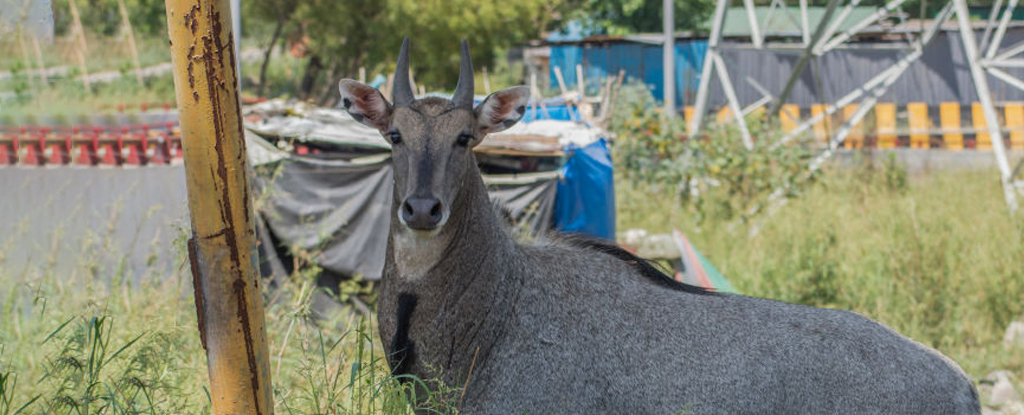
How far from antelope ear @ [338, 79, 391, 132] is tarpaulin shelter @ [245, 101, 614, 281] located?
229 inches

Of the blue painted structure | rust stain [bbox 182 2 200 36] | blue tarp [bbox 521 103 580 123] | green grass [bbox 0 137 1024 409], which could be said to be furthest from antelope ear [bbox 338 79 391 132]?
the blue painted structure

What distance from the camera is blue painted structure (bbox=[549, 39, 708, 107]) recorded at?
106 ft

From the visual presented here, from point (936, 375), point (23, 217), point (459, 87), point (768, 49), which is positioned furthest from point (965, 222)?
point (23, 217)

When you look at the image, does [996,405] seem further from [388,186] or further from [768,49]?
[768,49]

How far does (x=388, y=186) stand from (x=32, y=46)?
5522 mm

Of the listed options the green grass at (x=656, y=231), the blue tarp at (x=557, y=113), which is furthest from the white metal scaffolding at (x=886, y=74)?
the blue tarp at (x=557, y=113)

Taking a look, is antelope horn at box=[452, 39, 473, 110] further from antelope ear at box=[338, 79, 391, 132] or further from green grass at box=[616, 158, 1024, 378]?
green grass at box=[616, 158, 1024, 378]

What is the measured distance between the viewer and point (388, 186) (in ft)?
33.9

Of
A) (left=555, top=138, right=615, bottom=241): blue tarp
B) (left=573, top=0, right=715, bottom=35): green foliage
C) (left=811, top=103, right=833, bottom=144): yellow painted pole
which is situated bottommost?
(left=811, top=103, right=833, bottom=144): yellow painted pole

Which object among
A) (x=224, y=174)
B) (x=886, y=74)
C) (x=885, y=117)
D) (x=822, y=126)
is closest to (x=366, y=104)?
(x=224, y=174)

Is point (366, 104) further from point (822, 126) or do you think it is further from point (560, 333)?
point (822, 126)

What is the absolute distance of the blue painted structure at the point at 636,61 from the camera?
3228 cm

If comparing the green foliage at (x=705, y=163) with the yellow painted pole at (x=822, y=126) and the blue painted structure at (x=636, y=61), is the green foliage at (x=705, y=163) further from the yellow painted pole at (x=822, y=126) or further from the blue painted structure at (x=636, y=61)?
the blue painted structure at (x=636, y=61)

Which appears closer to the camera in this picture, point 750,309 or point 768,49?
point 750,309
